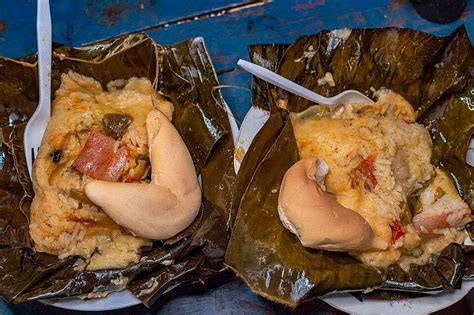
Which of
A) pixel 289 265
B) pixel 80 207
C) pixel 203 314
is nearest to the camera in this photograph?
pixel 289 265

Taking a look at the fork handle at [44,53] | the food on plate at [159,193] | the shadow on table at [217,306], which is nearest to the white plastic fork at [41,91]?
the fork handle at [44,53]

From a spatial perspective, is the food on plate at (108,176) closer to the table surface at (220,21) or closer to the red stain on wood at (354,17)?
the table surface at (220,21)

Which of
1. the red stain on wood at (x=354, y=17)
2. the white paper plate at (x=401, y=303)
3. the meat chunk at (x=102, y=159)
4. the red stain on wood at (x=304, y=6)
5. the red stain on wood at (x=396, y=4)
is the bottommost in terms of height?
the white paper plate at (x=401, y=303)

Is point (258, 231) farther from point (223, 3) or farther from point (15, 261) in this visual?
point (223, 3)

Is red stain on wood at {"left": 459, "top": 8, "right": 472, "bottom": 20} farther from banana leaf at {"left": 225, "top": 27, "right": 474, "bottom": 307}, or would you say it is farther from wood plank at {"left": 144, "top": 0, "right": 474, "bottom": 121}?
banana leaf at {"left": 225, "top": 27, "right": 474, "bottom": 307}

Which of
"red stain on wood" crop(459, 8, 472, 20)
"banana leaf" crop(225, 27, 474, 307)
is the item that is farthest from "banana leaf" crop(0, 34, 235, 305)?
"red stain on wood" crop(459, 8, 472, 20)

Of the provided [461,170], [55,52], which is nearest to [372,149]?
[461,170]

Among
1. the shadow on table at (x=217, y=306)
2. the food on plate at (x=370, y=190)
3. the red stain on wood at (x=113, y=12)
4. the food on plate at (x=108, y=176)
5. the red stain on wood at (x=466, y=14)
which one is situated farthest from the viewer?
the red stain on wood at (x=113, y=12)

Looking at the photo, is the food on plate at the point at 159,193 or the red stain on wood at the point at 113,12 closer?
the food on plate at the point at 159,193
